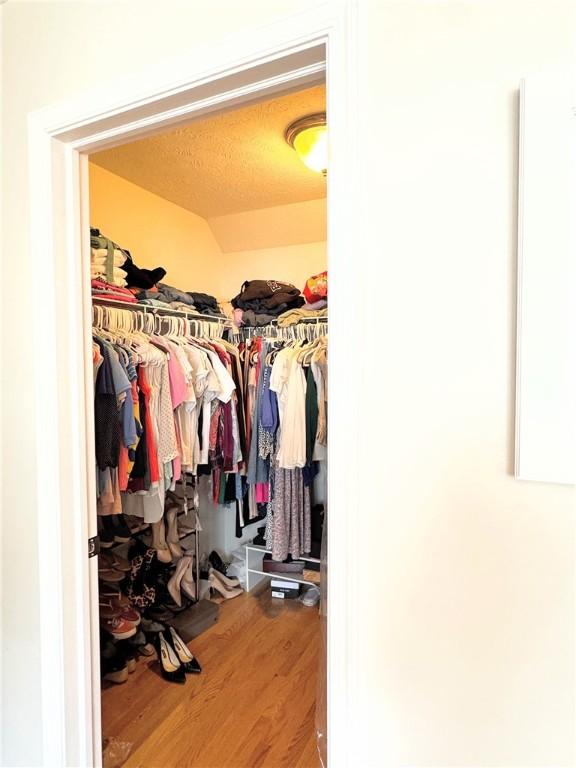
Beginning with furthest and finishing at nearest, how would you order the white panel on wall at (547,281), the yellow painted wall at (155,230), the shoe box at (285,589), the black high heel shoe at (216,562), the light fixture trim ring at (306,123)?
the black high heel shoe at (216,562) < the shoe box at (285,589) < the yellow painted wall at (155,230) < the light fixture trim ring at (306,123) < the white panel on wall at (547,281)

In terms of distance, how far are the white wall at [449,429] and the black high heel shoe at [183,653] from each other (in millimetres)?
1697

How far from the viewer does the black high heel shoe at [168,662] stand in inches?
81.7

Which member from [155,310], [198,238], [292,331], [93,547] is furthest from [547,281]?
[198,238]

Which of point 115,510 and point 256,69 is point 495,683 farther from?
point 115,510

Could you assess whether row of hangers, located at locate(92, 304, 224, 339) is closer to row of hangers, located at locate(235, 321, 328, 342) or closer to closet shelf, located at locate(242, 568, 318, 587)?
row of hangers, located at locate(235, 321, 328, 342)

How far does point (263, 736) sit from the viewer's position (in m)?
1.76

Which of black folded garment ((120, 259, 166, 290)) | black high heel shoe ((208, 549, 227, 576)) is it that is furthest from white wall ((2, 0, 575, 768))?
black high heel shoe ((208, 549, 227, 576))

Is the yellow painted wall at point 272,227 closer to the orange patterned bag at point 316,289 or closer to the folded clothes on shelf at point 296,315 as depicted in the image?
the orange patterned bag at point 316,289

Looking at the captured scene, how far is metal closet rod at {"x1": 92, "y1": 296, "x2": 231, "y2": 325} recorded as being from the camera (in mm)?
1981

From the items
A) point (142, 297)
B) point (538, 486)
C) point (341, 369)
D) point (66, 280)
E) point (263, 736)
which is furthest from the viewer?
point (142, 297)

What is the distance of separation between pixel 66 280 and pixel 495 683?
1.24 meters

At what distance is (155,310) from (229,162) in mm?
861

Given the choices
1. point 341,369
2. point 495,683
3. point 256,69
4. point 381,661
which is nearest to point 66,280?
point 256,69

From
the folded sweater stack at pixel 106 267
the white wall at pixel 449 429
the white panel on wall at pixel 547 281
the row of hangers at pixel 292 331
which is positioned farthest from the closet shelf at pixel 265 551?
the white panel on wall at pixel 547 281
